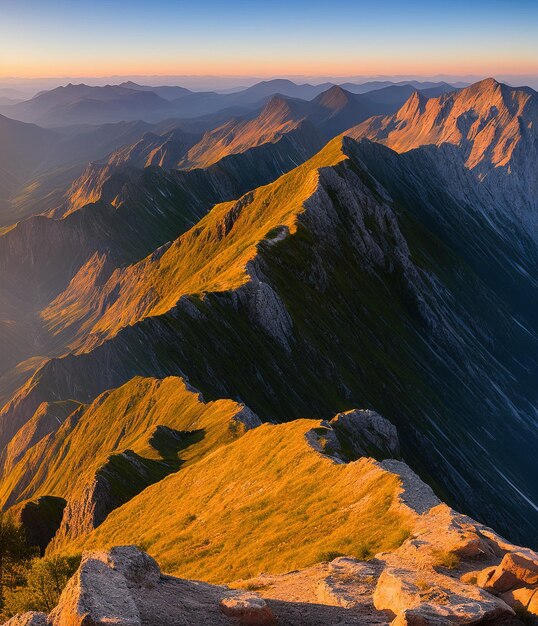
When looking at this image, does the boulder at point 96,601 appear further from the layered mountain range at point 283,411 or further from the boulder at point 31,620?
the layered mountain range at point 283,411

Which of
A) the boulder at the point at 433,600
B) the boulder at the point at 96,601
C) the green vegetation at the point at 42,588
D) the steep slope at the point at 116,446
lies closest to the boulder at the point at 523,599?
the boulder at the point at 433,600

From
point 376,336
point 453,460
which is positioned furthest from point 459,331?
point 453,460

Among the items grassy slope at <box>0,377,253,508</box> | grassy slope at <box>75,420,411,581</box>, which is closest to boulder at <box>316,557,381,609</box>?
grassy slope at <box>75,420,411,581</box>

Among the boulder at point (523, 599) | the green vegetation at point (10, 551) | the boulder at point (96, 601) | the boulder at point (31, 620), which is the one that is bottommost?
the green vegetation at point (10, 551)

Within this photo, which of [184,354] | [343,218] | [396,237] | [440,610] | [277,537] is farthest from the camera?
[396,237]

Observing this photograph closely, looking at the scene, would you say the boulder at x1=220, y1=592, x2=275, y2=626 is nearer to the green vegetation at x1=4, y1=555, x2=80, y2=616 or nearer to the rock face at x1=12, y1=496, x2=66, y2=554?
the green vegetation at x1=4, y1=555, x2=80, y2=616

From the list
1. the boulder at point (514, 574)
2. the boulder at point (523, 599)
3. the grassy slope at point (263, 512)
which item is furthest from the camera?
the grassy slope at point (263, 512)

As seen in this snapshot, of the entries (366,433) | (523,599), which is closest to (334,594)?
(523,599)

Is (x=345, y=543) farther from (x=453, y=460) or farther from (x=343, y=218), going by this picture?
(x=343, y=218)
